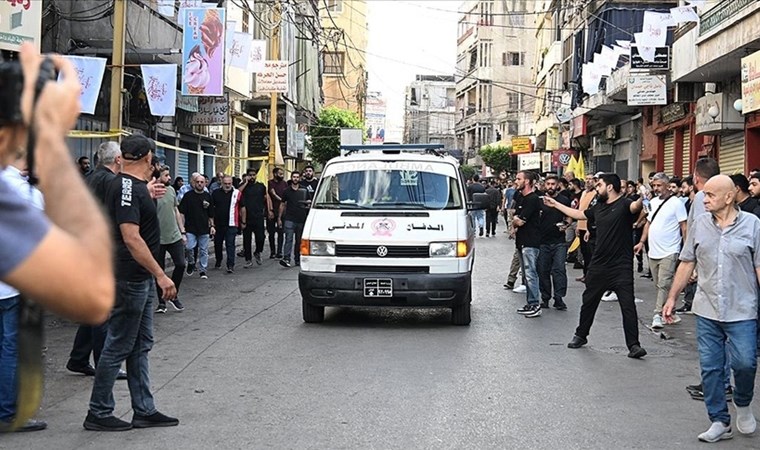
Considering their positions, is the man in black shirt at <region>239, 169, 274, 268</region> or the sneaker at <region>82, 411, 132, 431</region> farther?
the man in black shirt at <region>239, 169, 274, 268</region>

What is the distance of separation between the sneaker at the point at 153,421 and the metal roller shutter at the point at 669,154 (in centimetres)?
2460

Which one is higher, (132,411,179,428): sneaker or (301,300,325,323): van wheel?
(301,300,325,323): van wheel

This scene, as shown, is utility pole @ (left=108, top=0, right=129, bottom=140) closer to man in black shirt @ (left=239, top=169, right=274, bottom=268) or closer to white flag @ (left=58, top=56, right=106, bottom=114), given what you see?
white flag @ (left=58, top=56, right=106, bottom=114)

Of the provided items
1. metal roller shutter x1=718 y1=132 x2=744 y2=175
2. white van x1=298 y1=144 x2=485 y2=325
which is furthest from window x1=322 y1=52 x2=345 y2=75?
white van x1=298 y1=144 x2=485 y2=325

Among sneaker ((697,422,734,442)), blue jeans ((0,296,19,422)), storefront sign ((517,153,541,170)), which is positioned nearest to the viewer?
blue jeans ((0,296,19,422))

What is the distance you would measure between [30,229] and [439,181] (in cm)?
1013

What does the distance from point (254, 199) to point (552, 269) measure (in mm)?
8335

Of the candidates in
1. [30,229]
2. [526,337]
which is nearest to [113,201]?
[30,229]

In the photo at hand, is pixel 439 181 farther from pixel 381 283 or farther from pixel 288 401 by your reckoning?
pixel 288 401

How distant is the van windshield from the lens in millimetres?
11602

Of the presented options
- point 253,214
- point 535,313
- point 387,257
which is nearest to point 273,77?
point 253,214

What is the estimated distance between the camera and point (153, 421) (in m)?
6.50

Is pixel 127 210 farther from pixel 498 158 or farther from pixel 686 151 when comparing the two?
pixel 498 158

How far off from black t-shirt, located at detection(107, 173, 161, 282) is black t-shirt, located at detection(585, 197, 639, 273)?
512 centimetres
